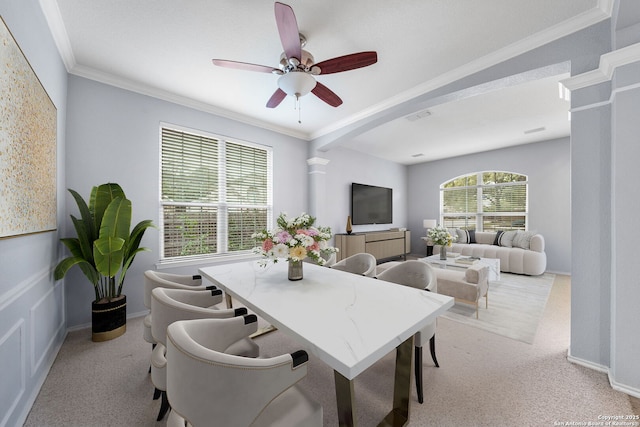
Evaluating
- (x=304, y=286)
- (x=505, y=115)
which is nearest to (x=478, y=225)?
(x=505, y=115)

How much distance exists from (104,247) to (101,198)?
55 centimetres

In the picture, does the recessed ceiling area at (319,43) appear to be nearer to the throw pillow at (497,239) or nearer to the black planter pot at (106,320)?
the black planter pot at (106,320)

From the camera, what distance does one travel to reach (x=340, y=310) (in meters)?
1.28

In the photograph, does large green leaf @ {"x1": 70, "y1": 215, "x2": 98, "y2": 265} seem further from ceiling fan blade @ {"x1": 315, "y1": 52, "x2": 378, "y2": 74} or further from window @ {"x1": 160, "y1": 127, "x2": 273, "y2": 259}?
ceiling fan blade @ {"x1": 315, "y1": 52, "x2": 378, "y2": 74}

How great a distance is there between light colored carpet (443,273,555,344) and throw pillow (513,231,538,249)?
836mm

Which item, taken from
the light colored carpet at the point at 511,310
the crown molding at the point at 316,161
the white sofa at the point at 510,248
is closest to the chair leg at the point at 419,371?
the light colored carpet at the point at 511,310


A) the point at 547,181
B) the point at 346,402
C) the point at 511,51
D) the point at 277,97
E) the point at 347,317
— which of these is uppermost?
the point at 511,51

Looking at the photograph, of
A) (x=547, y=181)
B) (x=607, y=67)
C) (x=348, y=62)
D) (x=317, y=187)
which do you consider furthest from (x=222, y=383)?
(x=547, y=181)

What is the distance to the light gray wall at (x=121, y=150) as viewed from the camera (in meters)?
2.56

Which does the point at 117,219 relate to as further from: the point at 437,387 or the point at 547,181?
the point at 547,181

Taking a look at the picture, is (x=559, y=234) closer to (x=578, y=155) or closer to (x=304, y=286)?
(x=578, y=155)

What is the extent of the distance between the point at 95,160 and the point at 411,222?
7.21 metres

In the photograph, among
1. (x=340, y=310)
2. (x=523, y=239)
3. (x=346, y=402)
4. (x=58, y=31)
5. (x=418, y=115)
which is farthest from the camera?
(x=523, y=239)

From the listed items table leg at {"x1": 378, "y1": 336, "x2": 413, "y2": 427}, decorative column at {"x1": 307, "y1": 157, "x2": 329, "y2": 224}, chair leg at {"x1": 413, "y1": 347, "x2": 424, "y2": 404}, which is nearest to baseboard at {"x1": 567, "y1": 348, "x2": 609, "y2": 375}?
chair leg at {"x1": 413, "y1": 347, "x2": 424, "y2": 404}
